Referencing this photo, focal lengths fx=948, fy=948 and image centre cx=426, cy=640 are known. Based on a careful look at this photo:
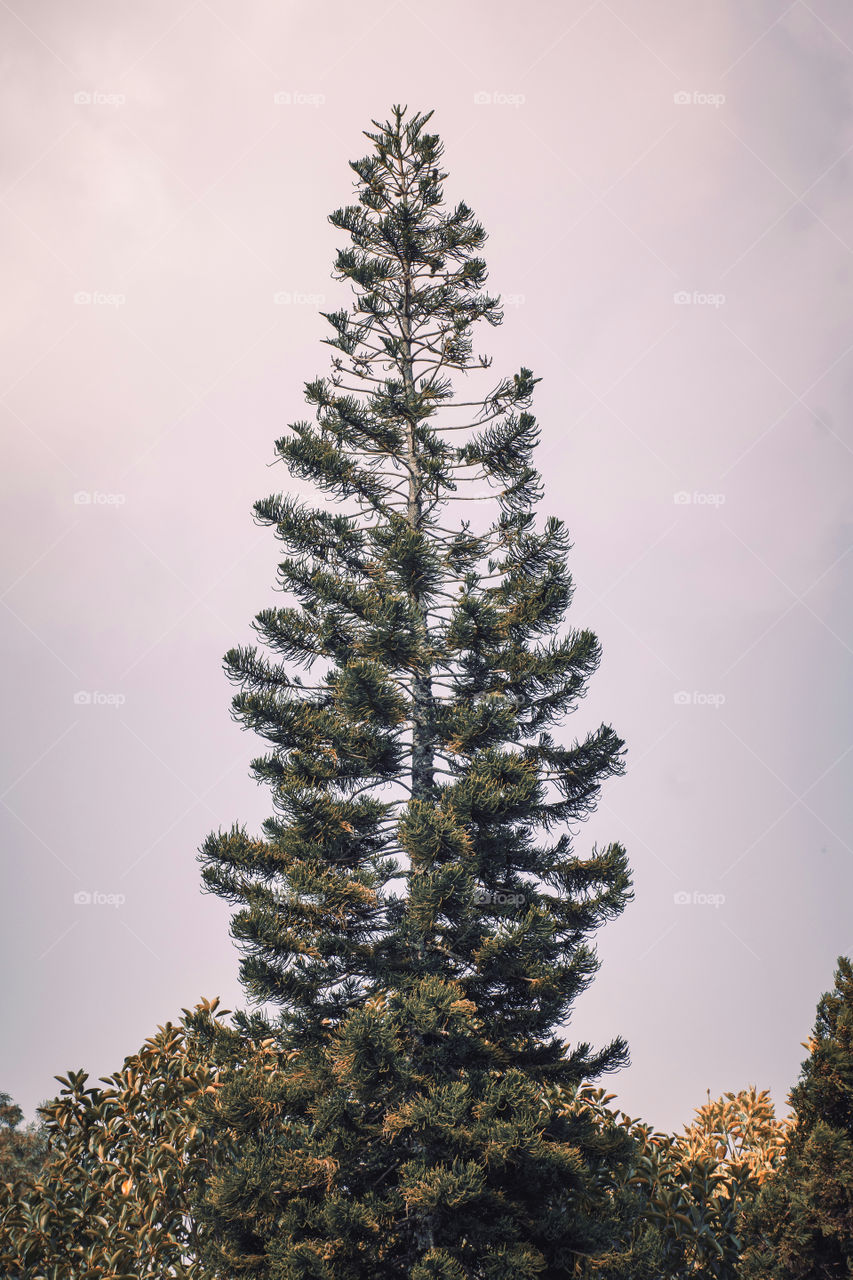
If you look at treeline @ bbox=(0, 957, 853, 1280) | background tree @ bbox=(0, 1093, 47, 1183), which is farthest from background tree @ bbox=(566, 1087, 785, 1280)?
background tree @ bbox=(0, 1093, 47, 1183)

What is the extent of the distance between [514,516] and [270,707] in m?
3.55

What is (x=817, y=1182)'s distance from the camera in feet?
23.5

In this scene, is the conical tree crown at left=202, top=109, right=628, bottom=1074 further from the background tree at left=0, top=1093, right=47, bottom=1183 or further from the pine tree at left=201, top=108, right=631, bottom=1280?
the background tree at left=0, top=1093, right=47, bottom=1183

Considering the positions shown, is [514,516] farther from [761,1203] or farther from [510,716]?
[761,1203]

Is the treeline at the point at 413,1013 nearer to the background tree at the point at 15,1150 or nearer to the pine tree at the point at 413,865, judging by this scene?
the pine tree at the point at 413,865

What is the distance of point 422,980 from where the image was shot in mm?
7684

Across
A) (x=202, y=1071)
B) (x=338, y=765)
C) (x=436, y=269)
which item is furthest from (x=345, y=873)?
(x=436, y=269)

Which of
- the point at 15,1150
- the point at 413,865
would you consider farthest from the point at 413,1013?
the point at 15,1150

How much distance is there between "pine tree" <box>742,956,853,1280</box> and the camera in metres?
7.05

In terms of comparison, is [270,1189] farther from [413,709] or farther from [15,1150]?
[15,1150]

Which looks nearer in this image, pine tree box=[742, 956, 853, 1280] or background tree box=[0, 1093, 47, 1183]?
pine tree box=[742, 956, 853, 1280]

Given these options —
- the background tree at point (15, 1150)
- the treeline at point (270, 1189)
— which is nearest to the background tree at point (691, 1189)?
the treeline at point (270, 1189)

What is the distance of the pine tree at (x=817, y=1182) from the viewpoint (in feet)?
23.1

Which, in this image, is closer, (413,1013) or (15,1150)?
(413,1013)
